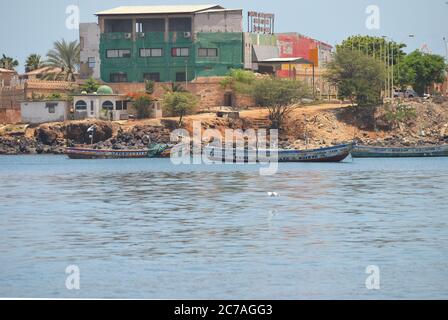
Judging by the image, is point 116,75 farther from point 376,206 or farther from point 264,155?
point 376,206

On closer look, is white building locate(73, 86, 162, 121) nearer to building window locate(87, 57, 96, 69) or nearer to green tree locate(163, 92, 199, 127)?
green tree locate(163, 92, 199, 127)

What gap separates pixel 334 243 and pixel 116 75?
8605 centimetres

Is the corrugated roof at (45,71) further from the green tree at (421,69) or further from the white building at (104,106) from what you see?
the green tree at (421,69)

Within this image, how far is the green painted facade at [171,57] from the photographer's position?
12062 centimetres

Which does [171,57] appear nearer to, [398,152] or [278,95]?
[278,95]

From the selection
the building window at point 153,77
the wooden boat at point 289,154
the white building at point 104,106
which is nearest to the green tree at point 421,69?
the building window at point 153,77

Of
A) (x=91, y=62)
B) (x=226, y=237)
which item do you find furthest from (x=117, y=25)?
(x=226, y=237)

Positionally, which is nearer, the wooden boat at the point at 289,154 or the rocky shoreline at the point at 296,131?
the wooden boat at the point at 289,154

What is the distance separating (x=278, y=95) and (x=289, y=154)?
15.3 m

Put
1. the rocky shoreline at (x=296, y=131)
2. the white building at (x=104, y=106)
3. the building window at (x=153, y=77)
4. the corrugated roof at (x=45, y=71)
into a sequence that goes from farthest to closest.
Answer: the corrugated roof at (x=45, y=71)
the building window at (x=153, y=77)
the white building at (x=104, y=106)
the rocky shoreline at (x=296, y=131)

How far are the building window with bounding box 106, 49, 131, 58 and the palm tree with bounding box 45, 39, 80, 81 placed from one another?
20.3 meters

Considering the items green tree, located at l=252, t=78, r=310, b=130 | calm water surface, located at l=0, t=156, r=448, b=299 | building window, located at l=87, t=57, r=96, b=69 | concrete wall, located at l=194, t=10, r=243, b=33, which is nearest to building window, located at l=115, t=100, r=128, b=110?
building window, located at l=87, t=57, r=96, b=69

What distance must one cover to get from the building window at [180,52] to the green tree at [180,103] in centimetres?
537
